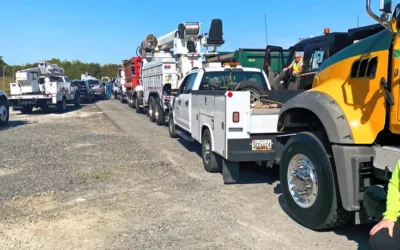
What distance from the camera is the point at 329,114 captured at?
152 inches

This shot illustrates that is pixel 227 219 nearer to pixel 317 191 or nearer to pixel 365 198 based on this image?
pixel 317 191

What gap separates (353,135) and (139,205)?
3053 mm

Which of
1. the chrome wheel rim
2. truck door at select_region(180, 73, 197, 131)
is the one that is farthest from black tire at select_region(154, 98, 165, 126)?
the chrome wheel rim

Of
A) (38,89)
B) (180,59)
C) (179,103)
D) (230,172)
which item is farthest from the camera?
(38,89)

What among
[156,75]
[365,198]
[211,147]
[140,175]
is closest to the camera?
[365,198]

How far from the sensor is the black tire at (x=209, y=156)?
22.5 ft

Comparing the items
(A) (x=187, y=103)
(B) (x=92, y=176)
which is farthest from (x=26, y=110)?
(B) (x=92, y=176)

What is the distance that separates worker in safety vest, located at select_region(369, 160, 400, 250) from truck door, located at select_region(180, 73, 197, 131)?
582 cm

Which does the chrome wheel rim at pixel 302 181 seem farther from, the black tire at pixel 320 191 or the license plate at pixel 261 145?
the license plate at pixel 261 145

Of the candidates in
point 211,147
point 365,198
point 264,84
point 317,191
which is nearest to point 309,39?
point 264,84

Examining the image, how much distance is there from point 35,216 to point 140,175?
2307 mm

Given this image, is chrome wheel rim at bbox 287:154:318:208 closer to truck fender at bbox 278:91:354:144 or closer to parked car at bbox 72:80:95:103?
truck fender at bbox 278:91:354:144

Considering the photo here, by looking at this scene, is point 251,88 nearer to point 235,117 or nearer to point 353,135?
point 235,117

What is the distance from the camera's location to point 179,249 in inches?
157
